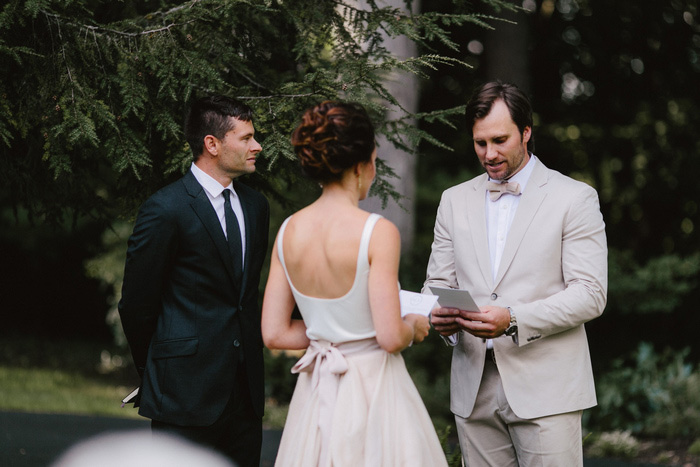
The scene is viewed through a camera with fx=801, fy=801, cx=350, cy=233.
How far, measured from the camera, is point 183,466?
11.3ft

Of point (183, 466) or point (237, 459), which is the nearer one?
point (183, 466)

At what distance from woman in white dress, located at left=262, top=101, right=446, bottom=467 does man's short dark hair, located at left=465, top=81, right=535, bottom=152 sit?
830 mm

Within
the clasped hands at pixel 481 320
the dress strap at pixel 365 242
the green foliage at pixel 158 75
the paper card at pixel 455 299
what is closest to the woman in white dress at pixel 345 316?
the dress strap at pixel 365 242

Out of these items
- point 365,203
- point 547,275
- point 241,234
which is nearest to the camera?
point 547,275

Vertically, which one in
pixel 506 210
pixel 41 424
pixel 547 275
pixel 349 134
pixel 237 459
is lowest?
pixel 41 424

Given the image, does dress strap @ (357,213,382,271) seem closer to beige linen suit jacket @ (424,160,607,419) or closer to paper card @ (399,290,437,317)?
paper card @ (399,290,437,317)

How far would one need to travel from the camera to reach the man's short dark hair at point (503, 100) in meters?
3.50

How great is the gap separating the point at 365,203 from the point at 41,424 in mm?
3754

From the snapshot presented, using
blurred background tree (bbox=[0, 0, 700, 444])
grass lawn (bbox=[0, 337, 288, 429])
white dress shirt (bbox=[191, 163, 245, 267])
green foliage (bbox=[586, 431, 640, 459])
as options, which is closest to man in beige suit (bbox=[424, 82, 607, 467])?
blurred background tree (bbox=[0, 0, 700, 444])

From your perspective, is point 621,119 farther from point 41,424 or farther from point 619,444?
point 41,424

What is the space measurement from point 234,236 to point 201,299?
32 centimetres

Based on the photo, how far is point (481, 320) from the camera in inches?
128

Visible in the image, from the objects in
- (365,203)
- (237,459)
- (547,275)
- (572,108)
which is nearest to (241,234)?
(237,459)

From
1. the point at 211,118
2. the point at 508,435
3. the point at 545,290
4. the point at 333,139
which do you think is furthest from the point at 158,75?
the point at 508,435
